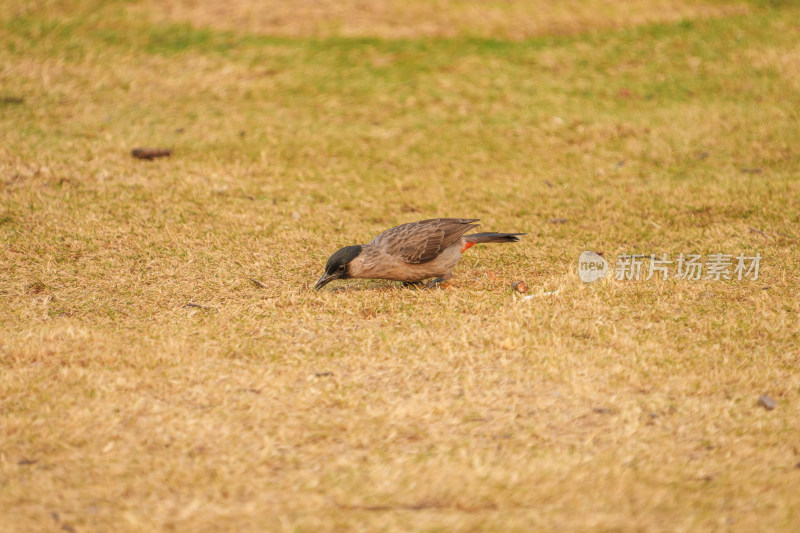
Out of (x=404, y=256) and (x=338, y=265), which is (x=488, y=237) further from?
(x=338, y=265)

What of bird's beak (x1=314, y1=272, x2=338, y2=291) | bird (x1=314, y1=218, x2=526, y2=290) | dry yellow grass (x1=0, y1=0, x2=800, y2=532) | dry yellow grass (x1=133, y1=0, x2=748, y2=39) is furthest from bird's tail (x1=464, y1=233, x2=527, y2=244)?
dry yellow grass (x1=133, y1=0, x2=748, y2=39)

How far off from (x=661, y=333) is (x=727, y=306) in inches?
32.5

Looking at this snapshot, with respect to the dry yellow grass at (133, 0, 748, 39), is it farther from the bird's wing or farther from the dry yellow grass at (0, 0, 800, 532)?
the bird's wing

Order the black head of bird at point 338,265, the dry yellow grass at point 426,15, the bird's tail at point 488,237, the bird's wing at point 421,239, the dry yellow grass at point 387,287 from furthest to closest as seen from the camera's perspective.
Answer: the dry yellow grass at point 426,15 < the bird's tail at point 488,237 < the bird's wing at point 421,239 < the black head of bird at point 338,265 < the dry yellow grass at point 387,287

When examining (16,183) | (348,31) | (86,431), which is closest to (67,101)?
(16,183)

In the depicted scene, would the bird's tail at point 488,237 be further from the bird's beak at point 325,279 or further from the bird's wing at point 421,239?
the bird's beak at point 325,279

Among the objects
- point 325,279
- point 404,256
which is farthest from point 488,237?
point 325,279

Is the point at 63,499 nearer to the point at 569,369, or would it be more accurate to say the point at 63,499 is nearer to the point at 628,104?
the point at 569,369

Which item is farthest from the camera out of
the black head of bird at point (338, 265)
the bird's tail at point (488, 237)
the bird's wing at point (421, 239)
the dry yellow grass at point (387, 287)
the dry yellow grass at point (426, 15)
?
the dry yellow grass at point (426, 15)

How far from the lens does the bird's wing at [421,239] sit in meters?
6.21

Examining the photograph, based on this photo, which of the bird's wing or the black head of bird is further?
the bird's wing

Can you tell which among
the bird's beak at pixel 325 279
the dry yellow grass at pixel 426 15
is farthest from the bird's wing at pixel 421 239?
the dry yellow grass at pixel 426 15

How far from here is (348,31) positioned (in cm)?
1216

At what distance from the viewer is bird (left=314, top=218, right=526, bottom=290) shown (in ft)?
20.2
